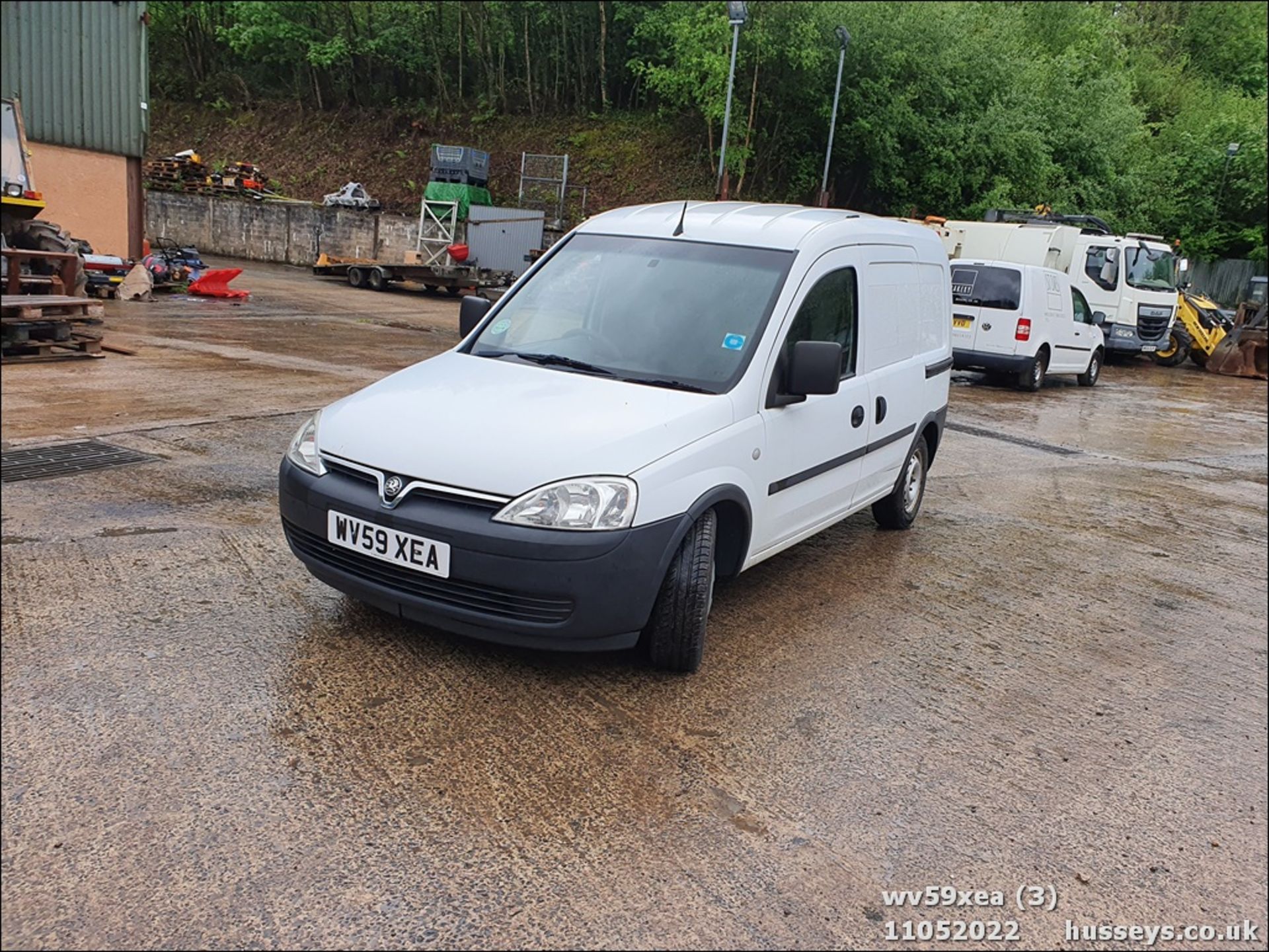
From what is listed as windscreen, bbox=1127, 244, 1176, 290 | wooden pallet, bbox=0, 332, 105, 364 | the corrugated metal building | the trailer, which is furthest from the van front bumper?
the trailer

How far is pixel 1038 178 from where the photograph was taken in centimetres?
2820

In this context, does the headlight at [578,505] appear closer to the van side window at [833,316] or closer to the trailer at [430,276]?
the van side window at [833,316]

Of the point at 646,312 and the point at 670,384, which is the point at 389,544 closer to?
the point at 670,384

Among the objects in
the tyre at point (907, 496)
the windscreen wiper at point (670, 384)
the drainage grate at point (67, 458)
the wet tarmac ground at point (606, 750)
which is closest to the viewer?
the wet tarmac ground at point (606, 750)

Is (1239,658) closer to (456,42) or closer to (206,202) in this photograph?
(206,202)

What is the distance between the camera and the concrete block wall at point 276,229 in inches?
1127

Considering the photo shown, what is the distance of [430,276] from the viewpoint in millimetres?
23906

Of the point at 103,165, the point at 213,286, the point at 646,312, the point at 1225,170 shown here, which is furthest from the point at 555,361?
the point at 1225,170

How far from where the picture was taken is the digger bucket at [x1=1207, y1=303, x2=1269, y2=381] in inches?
818

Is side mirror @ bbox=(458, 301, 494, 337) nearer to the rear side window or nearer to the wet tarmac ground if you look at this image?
the wet tarmac ground

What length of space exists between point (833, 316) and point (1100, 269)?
1819cm

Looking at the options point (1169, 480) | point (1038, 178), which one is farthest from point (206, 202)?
point (1169, 480)

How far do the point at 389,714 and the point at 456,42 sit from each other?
131ft

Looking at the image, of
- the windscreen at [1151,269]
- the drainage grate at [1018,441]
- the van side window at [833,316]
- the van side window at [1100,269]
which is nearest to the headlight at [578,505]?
the van side window at [833,316]
